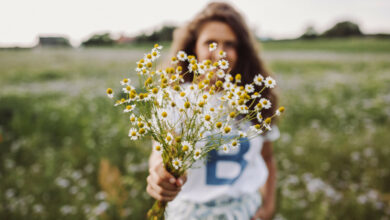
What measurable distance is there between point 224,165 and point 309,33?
50875 millimetres

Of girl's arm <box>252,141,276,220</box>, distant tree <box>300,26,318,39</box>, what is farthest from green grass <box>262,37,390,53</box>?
girl's arm <box>252,141,276,220</box>

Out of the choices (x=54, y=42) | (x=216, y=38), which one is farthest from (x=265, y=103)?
(x=54, y=42)

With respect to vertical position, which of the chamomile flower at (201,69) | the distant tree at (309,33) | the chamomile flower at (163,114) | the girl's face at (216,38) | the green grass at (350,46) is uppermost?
the distant tree at (309,33)

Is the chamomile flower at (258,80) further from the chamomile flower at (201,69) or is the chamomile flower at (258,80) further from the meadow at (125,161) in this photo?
the meadow at (125,161)

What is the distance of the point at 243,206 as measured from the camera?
4.91ft

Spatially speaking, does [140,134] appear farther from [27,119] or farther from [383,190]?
[27,119]

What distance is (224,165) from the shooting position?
140 centimetres

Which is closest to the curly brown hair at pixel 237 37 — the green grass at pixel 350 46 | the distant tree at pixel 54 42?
the distant tree at pixel 54 42

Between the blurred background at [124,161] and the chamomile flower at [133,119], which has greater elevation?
the chamomile flower at [133,119]

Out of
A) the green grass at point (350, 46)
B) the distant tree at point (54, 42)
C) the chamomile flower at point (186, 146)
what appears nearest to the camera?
the chamomile flower at point (186, 146)

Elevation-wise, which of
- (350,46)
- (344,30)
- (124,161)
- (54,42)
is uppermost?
(344,30)

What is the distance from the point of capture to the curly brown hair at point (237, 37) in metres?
1.61

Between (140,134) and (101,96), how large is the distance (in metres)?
5.56

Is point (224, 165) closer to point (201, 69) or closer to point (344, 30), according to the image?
point (201, 69)
